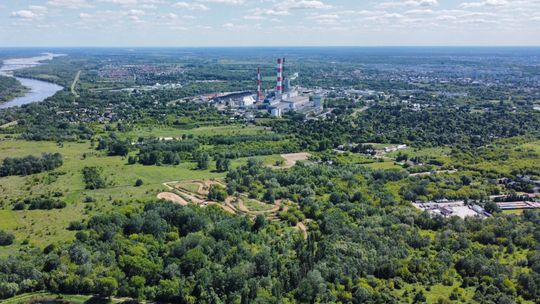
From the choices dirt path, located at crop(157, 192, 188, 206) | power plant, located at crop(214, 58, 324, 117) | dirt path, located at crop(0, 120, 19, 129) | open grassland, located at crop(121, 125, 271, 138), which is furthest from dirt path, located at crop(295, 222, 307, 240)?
dirt path, located at crop(0, 120, 19, 129)

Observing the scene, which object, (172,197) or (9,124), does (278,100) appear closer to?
(9,124)

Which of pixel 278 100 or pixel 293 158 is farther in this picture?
pixel 278 100

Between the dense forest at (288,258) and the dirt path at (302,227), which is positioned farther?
the dirt path at (302,227)

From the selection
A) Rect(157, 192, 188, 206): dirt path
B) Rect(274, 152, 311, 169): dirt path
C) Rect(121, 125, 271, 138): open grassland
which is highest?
Rect(121, 125, 271, 138): open grassland

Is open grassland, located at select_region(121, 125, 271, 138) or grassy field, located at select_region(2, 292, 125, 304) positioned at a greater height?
open grassland, located at select_region(121, 125, 271, 138)

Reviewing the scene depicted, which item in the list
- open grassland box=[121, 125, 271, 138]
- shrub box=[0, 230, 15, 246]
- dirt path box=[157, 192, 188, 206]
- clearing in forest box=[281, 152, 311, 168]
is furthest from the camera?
open grassland box=[121, 125, 271, 138]

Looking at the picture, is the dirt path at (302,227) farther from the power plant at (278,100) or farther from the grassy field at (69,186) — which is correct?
the power plant at (278,100)

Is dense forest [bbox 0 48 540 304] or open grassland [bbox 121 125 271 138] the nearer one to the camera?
dense forest [bbox 0 48 540 304]

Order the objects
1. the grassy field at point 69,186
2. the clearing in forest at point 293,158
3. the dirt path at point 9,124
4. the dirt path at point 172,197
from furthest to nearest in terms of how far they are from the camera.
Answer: the dirt path at point 9,124, the clearing in forest at point 293,158, the dirt path at point 172,197, the grassy field at point 69,186

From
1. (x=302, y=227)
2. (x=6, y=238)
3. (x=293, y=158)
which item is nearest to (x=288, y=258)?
(x=302, y=227)

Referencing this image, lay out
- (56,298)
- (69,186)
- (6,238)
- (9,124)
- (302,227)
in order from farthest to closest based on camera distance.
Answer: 1. (9,124)
2. (69,186)
3. (302,227)
4. (6,238)
5. (56,298)

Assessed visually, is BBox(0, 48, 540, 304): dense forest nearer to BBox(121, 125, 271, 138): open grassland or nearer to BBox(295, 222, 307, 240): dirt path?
BBox(295, 222, 307, 240): dirt path

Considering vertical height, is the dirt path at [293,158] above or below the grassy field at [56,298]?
above

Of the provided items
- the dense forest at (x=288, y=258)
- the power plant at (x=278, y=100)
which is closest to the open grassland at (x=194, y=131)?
the power plant at (x=278, y=100)
